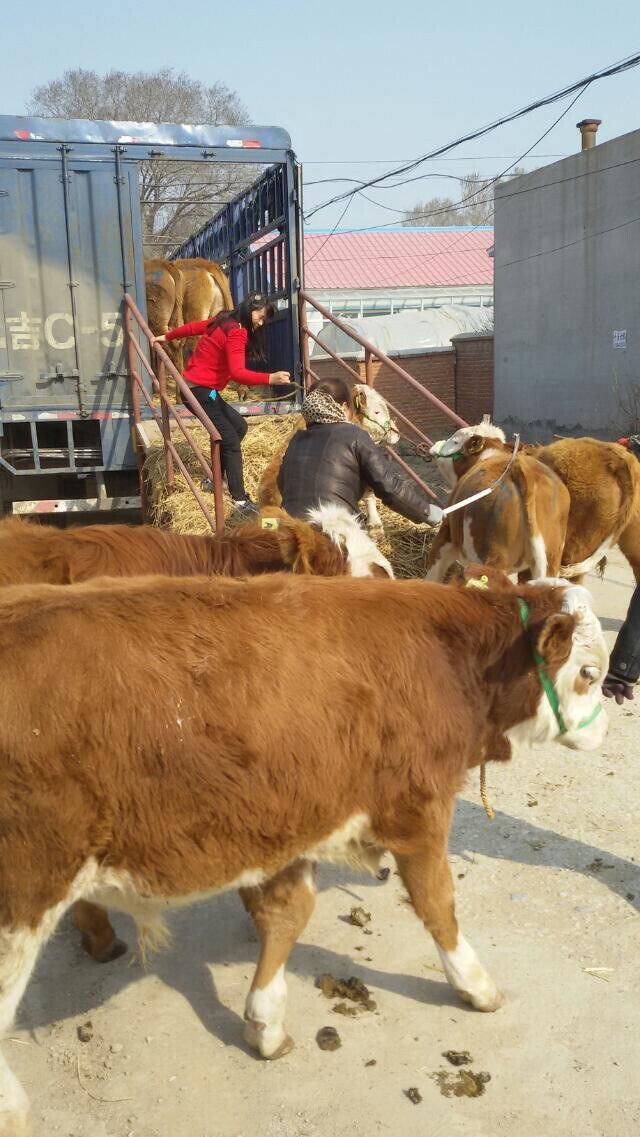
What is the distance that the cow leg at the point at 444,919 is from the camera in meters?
3.39

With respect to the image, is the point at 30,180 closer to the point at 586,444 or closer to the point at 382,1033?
the point at 586,444

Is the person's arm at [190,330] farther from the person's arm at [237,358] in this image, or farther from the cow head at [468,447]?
the cow head at [468,447]

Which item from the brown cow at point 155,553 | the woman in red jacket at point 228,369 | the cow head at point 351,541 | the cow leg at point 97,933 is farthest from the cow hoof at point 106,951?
the woman in red jacket at point 228,369

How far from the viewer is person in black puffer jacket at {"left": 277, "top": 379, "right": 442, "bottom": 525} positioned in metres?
5.59

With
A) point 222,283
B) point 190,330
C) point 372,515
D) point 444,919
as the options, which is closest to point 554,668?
point 444,919

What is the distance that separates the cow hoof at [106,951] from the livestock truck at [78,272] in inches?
222

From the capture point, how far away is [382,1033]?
3.48 meters

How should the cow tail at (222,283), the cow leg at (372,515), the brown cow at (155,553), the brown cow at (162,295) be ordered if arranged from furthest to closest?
the cow tail at (222,283), the brown cow at (162,295), the cow leg at (372,515), the brown cow at (155,553)

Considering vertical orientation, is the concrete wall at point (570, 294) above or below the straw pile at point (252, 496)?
above

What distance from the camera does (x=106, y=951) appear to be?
397cm

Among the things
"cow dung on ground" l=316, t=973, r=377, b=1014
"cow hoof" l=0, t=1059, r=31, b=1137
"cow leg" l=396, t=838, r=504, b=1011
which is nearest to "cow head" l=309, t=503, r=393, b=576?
"cow leg" l=396, t=838, r=504, b=1011

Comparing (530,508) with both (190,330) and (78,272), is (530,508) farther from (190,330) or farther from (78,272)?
(78,272)

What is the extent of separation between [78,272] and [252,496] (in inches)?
99.9

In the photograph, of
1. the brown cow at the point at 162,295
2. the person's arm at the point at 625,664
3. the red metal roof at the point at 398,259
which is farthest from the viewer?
the red metal roof at the point at 398,259
